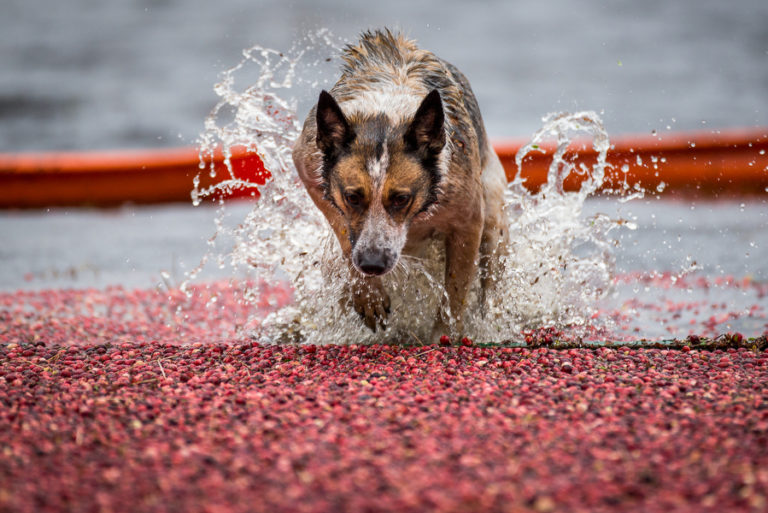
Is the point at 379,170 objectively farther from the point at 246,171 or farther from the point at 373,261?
the point at 246,171

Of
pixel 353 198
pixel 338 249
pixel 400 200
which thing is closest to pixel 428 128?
pixel 400 200

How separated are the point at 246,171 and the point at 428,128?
6.67m

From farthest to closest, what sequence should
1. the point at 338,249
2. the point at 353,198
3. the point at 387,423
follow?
the point at 338,249
the point at 353,198
the point at 387,423

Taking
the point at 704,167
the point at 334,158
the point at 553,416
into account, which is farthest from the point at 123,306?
the point at 704,167

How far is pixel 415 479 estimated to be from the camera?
169cm

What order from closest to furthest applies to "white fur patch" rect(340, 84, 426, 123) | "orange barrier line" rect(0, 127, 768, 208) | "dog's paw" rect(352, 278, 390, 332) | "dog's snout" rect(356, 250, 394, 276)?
"dog's snout" rect(356, 250, 394, 276) < "white fur patch" rect(340, 84, 426, 123) < "dog's paw" rect(352, 278, 390, 332) < "orange barrier line" rect(0, 127, 768, 208)

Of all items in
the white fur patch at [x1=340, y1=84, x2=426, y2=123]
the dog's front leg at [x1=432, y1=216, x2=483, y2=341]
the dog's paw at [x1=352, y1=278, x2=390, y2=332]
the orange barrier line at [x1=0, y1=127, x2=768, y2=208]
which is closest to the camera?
the white fur patch at [x1=340, y1=84, x2=426, y2=123]

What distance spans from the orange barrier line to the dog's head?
583cm

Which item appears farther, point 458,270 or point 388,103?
point 458,270

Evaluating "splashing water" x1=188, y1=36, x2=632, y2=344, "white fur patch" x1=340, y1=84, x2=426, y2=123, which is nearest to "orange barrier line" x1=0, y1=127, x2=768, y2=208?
"splashing water" x1=188, y1=36, x2=632, y2=344

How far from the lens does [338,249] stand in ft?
12.1

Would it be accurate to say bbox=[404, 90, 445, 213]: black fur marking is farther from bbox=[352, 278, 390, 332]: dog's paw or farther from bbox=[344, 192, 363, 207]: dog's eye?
bbox=[352, 278, 390, 332]: dog's paw

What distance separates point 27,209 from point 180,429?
8.33 metres

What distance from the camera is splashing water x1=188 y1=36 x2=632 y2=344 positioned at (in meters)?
3.70
